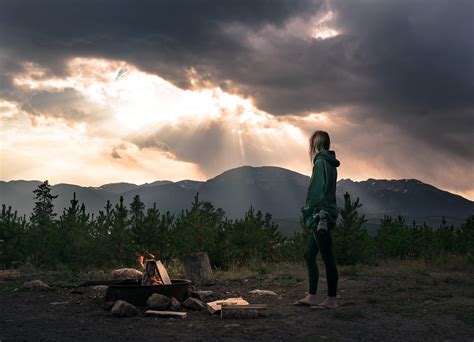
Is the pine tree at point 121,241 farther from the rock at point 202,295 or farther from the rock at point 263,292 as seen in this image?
the rock at point 263,292

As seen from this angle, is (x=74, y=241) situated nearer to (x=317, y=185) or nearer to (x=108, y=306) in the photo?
(x=108, y=306)

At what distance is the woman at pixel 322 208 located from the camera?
7.70m

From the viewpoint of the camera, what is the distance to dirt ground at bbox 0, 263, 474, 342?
20.8ft

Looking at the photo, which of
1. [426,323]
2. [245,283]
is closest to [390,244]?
[245,283]

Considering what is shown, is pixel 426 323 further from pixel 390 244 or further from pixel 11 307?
pixel 390 244

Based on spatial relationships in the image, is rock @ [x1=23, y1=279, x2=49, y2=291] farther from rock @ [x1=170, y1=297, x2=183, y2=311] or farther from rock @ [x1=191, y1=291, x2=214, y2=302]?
rock @ [x1=170, y1=297, x2=183, y2=311]

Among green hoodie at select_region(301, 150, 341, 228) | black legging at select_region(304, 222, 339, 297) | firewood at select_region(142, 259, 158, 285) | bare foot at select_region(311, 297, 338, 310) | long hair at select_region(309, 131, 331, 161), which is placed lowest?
bare foot at select_region(311, 297, 338, 310)

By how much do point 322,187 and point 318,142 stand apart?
0.83 meters

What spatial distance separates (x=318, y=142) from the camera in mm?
8133

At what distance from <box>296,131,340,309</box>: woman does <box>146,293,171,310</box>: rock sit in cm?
254

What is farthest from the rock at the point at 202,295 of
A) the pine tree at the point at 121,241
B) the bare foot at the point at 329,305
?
the pine tree at the point at 121,241

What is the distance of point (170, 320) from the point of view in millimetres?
7605

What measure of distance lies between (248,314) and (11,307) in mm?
4510

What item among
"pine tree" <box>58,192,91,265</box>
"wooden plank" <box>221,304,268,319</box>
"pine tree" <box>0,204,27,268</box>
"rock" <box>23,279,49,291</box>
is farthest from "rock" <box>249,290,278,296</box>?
"pine tree" <box>0,204,27,268</box>
